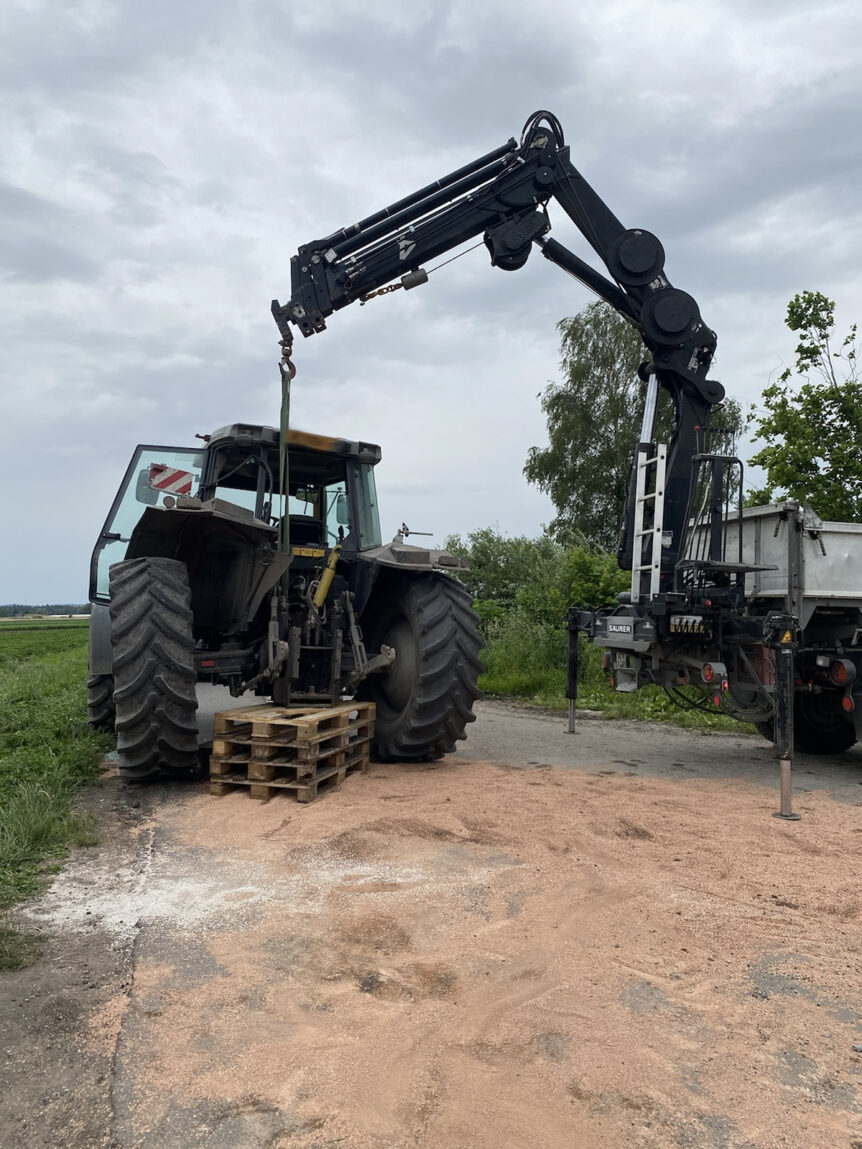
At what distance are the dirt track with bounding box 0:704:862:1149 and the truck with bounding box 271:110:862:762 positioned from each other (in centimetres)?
232

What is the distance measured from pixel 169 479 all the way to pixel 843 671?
20.0 ft

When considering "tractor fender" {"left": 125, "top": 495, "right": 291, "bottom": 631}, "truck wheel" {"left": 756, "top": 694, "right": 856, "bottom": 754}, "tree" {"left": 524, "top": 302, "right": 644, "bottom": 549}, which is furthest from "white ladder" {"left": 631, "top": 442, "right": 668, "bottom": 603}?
"tree" {"left": 524, "top": 302, "right": 644, "bottom": 549}

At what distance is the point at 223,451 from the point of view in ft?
25.7

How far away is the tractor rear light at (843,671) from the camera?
7797 millimetres

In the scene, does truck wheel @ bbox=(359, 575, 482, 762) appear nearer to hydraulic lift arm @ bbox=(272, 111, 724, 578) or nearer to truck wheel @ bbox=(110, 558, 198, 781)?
truck wheel @ bbox=(110, 558, 198, 781)

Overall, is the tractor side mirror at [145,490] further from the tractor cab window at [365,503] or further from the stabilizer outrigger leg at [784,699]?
the stabilizer outrigger leg at [784,699]

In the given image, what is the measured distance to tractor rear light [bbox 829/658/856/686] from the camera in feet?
25.6

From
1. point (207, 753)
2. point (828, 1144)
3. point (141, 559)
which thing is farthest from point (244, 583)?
point (828, 1144)

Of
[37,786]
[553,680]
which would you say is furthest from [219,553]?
[553,680]

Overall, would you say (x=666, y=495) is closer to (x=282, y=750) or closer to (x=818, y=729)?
(x=818, y=729)

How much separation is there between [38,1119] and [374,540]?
6083 millimetres

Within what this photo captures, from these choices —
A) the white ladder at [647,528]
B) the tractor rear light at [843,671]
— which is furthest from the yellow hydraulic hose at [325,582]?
the tractor rear light at [843,671]

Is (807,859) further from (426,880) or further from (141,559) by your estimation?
(141,559)

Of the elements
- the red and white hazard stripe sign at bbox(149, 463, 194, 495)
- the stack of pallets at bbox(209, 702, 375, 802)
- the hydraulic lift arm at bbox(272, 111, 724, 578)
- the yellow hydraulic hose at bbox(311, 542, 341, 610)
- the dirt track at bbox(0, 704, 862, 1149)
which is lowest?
the dirt track at bbox(0, 704, 862, 1149)
